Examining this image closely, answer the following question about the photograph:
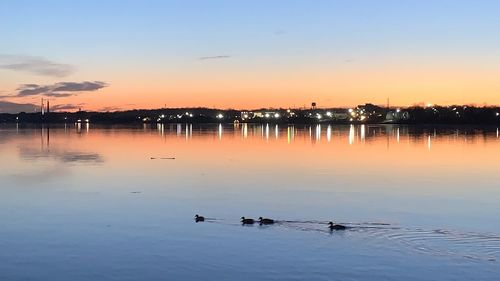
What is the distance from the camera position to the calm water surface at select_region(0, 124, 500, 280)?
1125 cm

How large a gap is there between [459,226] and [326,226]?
3.50m

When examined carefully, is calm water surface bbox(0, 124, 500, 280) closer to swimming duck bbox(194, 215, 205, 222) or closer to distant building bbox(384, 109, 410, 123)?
swimming duck bbox(194, 215, 205, 222)

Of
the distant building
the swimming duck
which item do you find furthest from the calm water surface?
the distant building

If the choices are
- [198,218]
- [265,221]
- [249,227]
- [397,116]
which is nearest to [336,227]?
[265,221]

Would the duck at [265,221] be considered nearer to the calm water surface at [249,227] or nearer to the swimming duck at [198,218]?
the calm water surface at [249,227]

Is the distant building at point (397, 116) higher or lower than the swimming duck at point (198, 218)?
higher

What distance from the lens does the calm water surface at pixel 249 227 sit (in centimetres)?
1125

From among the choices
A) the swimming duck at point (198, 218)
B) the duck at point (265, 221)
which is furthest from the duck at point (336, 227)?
the swimming duck at point (198, 218)

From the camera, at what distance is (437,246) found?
1295 centimetres

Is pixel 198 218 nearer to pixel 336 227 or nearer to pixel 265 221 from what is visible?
pixel 265 221

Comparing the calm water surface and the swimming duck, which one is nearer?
the calm water surface

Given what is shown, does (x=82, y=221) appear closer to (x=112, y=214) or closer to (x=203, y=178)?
(x=112, y=214)

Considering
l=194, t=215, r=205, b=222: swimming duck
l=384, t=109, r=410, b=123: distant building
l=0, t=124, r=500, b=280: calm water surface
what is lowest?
l=0, t=124, r=500, b=280: calm water surface

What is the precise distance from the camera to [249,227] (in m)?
15.0
